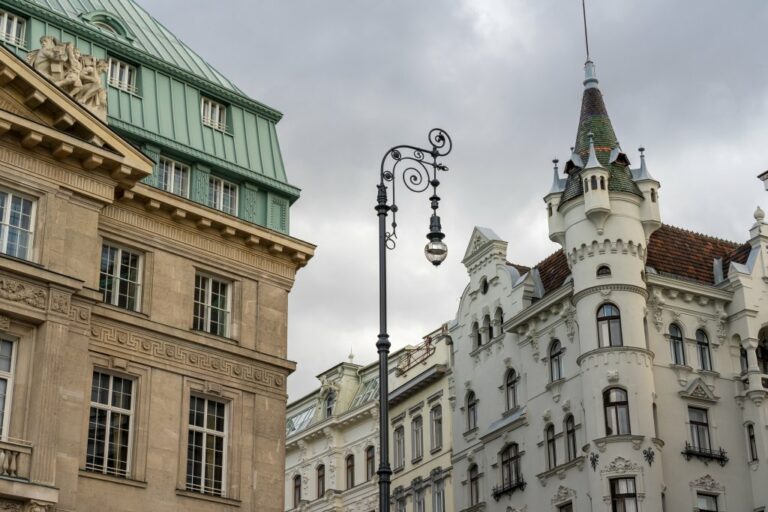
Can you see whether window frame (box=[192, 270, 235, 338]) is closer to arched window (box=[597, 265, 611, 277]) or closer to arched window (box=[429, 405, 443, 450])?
arched window (box=[597, 265, 611, 277])

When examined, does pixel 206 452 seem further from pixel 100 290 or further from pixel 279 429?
pixel 100 290

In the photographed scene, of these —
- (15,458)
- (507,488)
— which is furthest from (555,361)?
(15,458)

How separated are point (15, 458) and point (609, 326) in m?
27.3

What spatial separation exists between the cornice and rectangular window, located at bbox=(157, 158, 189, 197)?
3134mm

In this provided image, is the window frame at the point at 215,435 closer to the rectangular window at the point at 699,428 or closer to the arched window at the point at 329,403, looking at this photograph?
the rectangular window at the point at 699,428

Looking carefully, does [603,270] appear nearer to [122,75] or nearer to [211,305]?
[211,305]

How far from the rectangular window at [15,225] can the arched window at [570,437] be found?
25.9 meters

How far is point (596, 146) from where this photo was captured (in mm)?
Result: 54625

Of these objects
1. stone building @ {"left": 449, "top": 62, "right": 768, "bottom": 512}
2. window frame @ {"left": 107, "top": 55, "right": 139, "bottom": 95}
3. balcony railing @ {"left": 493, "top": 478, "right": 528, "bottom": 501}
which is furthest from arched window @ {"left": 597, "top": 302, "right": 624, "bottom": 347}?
window frame @ {"left": 107, "top": 55, "right": 139, "bottom": 95}

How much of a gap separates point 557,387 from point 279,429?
18200 millimetres

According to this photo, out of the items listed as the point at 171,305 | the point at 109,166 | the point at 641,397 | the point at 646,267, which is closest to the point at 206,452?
the point at 171,305

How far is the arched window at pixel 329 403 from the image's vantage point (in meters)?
70.8

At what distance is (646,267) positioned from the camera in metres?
52.3

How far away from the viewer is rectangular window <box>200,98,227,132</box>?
39.4m
